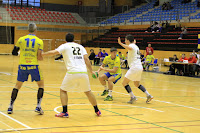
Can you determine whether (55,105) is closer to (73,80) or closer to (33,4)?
(73,80)

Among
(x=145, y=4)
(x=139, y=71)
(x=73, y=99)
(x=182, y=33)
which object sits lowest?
(x=73, y=99)

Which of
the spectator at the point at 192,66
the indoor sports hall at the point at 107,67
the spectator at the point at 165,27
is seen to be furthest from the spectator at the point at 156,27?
the spectator at the point at 192,66

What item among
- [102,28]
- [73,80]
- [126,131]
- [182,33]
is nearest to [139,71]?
[73,80]

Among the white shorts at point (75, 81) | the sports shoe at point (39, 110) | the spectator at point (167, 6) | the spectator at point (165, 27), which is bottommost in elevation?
the sports shoe at point (39, 110)

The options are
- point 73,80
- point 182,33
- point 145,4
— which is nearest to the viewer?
point 73,80

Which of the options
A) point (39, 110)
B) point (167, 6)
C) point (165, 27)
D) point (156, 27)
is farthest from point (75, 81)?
point (167, 6)

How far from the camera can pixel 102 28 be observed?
38969mm

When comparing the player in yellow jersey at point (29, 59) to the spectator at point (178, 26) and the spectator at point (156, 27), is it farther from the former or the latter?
the spectator at point (156, 27)

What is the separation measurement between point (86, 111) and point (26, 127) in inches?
81.7

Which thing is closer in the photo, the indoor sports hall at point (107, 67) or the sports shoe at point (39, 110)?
the indoor sports hall at point (107, 67)

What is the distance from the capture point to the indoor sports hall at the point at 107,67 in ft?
21.0

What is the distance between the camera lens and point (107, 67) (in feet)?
78.3

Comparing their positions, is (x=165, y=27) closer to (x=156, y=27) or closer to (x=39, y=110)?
(x=156, y=27)

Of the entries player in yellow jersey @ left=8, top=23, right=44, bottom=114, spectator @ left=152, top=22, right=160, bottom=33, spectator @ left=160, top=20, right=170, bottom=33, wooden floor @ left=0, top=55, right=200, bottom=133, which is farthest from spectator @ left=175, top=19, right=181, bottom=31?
player in yellow jersey @ left=8, top=23, right=44, bottom=114
